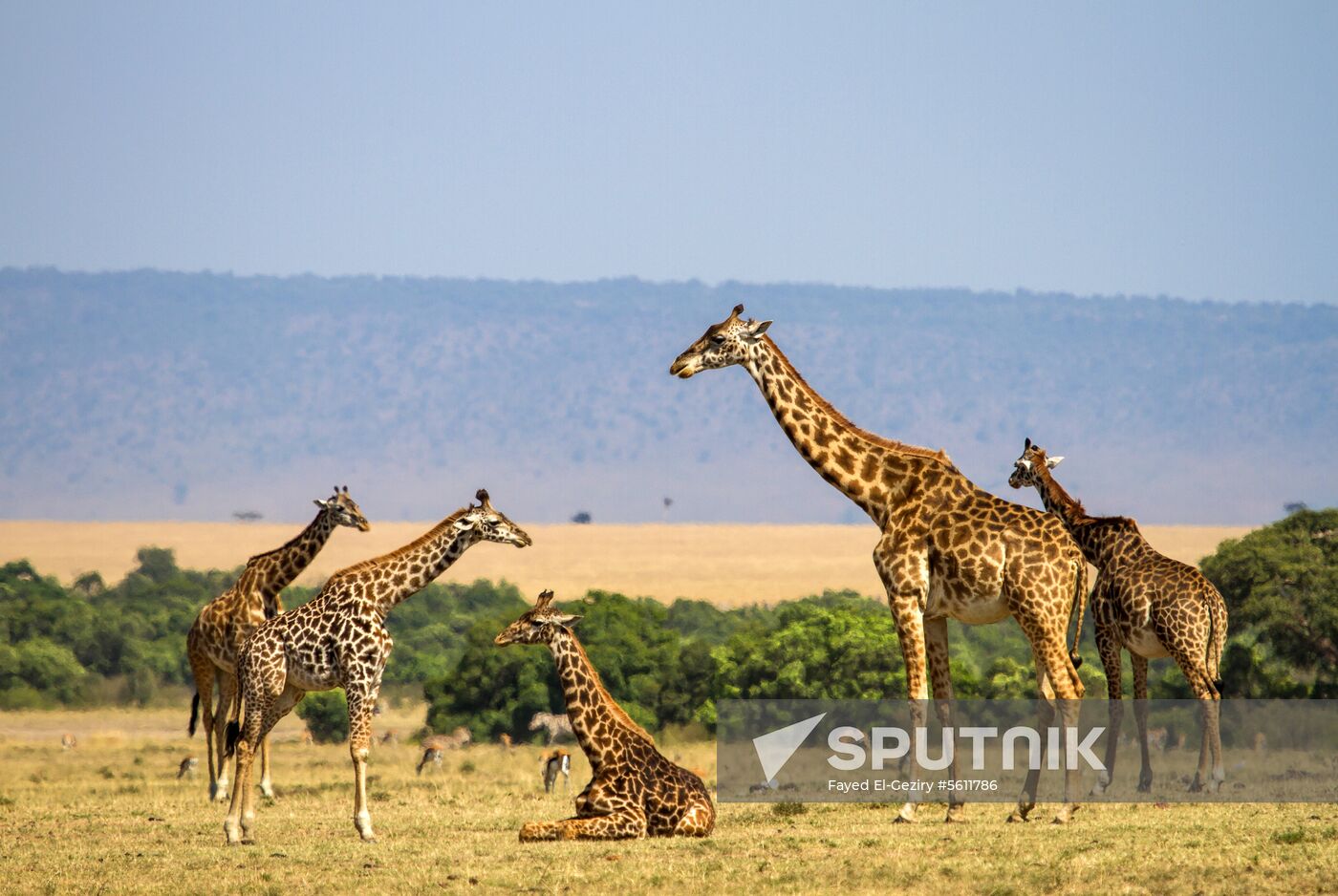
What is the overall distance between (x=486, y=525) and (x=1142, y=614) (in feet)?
23.6

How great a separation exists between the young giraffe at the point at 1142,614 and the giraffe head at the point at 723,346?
3.69m

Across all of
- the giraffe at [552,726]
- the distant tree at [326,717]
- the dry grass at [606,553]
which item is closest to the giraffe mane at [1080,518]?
the giraffe at [552,726]

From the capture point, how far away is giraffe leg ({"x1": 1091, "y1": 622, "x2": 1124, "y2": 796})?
20.2m

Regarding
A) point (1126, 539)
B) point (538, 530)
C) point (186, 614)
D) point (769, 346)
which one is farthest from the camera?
point (538, 530)

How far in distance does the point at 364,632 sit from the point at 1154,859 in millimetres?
7623

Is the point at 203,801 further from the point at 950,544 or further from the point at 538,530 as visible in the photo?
the point at 538,530

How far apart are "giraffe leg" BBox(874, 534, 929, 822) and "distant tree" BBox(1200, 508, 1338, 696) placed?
1507 centimetres

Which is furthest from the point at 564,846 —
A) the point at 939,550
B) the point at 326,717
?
the point at 326,717

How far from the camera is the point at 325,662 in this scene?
18109 millimetres

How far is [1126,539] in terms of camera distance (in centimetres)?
2131

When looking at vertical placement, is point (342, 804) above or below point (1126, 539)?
below

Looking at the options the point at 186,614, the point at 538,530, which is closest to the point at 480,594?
the point at 186,614

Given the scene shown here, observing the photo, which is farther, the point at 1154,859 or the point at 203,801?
the point at 203,801

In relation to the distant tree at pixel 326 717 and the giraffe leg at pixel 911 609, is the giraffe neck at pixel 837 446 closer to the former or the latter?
the giraffe leg at pixel 911 609
